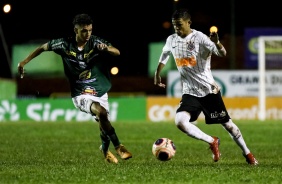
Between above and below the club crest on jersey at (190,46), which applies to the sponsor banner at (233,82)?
below

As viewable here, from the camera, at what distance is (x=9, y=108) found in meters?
35.4

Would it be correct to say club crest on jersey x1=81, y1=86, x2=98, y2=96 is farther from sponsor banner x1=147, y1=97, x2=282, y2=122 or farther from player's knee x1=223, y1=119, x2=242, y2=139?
sponsor banner x1=147, y1=97, x2=282, y2=122

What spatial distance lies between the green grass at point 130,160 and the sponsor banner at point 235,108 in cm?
992

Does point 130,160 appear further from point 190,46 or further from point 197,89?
point 190,46

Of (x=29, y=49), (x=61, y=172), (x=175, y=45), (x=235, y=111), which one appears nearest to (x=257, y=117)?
(x=235, y=111)

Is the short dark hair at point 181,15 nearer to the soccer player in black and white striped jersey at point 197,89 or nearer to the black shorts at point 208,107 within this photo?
the soccer player in black and white striped jersey at point 197,89

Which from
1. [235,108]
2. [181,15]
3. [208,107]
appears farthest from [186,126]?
[235,108]

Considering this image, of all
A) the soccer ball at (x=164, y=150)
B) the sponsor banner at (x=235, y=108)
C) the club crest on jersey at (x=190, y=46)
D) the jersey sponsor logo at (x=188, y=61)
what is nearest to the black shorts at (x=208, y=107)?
the jersey sponsor logo at (x=188, y=61)

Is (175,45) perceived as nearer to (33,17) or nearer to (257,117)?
(257,117)

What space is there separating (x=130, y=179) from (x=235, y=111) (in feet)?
79.5

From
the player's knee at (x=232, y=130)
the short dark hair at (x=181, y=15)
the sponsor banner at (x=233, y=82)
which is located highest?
the short dark hair at (x=181, y=15)

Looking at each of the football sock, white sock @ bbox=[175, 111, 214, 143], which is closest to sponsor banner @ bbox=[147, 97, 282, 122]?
the football sock

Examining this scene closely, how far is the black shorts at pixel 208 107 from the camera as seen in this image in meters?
13.6

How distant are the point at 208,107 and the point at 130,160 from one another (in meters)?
1.80
